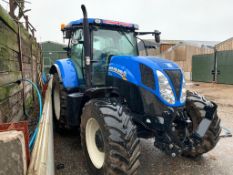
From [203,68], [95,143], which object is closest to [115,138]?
[95,143]

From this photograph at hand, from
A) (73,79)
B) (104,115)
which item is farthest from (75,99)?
(104,115)

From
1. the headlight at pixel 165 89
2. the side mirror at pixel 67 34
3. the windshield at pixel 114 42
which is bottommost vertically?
the headlight at pixel 165 89

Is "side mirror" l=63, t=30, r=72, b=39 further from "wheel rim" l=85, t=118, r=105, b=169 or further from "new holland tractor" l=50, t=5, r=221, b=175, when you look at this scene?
"wheel rim" l=85, t=118, r=105, b=169

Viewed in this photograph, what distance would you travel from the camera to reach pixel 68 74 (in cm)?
408

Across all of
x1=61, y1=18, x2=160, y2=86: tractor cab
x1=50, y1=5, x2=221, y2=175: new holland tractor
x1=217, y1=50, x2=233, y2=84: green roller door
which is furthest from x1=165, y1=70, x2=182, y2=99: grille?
x1=217, y1=50, x2=233, y2=84: green roller door

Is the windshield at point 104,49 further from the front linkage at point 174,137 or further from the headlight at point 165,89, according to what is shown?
the front linkage at point 174,137

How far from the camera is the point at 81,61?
13.1ft

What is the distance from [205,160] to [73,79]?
8.06ft

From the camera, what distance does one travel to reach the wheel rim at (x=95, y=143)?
9.53ft

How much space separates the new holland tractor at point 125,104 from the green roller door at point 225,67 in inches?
493

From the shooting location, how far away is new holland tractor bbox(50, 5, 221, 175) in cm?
253

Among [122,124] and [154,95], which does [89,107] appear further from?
[154,95]

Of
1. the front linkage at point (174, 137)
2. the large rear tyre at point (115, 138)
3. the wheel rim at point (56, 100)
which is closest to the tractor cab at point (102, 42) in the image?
the large rear tyre at point (115, 138)

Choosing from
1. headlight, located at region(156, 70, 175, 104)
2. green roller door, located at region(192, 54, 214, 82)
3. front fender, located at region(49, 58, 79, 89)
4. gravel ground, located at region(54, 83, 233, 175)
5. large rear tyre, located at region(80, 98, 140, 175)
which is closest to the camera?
large rear tyre, located at region(80, 98, 140, 175)
